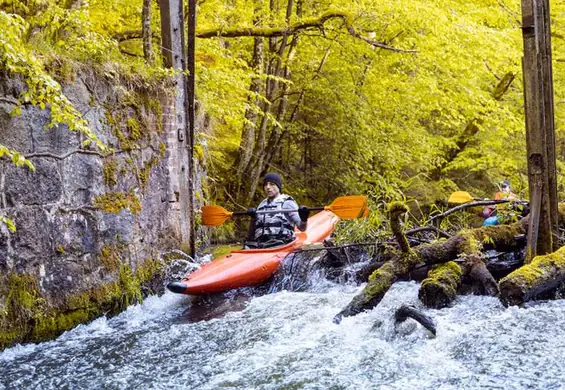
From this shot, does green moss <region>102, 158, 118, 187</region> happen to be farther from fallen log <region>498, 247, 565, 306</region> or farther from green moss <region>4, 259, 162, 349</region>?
fallen log <region>498, 247, 565, 306</region>

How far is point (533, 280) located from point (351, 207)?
99.8 inches

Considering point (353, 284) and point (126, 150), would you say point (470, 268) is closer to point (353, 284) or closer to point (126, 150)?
point (353, 284)

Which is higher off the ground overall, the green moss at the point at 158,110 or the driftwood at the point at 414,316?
the green moss at the point at 158,110

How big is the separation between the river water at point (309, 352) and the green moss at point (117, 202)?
1.04 m

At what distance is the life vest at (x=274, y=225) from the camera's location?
26.2ft

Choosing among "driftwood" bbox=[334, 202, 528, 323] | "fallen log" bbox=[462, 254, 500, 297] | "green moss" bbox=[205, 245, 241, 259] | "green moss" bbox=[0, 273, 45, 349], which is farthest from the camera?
"green moss" bbox=[205, 245, 241, 259]

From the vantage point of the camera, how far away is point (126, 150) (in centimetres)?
628

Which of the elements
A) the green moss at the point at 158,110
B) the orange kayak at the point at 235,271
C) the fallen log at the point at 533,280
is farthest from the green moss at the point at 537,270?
the green moss at the point at 158,110

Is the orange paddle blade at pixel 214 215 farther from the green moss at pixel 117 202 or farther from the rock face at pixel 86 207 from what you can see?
the green moss at pixel 117 202

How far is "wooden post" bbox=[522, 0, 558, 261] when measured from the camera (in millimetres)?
5820

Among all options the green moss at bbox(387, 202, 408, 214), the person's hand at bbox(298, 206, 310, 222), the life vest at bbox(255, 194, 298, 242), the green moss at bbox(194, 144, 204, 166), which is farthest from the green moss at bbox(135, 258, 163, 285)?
the green moss at bbox(387, 202, 408, 214)

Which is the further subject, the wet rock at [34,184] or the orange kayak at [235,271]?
the orange kayak at [235,271]

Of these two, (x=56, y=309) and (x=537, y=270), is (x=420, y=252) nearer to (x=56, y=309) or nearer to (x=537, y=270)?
(x=537, y=270)

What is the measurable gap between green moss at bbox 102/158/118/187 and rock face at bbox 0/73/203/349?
0.03 ft
